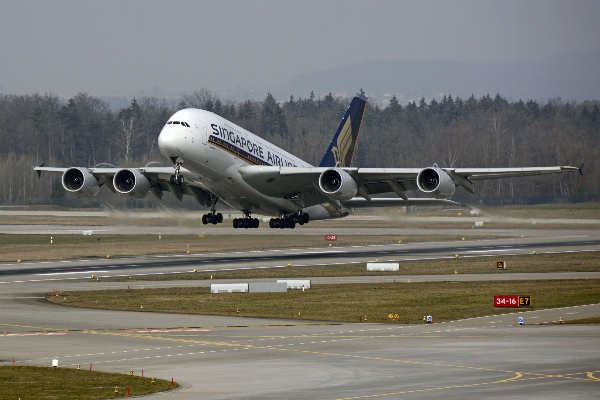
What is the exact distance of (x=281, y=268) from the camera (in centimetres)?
6378

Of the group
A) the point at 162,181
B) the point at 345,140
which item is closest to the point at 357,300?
the point at 162,181

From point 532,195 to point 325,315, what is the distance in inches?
2993

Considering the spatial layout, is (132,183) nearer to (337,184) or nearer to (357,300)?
(337,184)

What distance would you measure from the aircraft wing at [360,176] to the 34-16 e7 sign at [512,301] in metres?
15.7

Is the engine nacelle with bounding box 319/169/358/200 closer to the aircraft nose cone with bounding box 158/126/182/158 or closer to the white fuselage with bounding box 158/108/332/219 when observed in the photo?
the white fuselage with bounding box 158/108/332/219

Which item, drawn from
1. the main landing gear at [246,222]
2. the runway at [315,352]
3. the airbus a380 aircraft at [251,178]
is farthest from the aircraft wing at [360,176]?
the runway at [315,352]

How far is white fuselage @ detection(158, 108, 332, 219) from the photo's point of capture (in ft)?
180

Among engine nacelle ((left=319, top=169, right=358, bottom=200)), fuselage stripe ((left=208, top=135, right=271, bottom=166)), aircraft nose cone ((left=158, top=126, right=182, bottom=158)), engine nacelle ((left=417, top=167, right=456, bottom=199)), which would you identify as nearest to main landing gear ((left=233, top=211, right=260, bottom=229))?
fuselage stripe ((left=208, top=135, right=271, bottom=166))

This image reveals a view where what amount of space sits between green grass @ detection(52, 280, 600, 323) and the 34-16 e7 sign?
1.44ft

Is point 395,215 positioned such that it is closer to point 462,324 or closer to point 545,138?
point 462,324

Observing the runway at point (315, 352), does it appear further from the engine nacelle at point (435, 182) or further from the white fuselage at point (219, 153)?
the engine nacelle at point (435, 182)

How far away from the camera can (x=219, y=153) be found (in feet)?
186

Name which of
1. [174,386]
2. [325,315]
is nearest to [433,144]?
[325,315]

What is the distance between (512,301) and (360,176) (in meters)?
20.0
